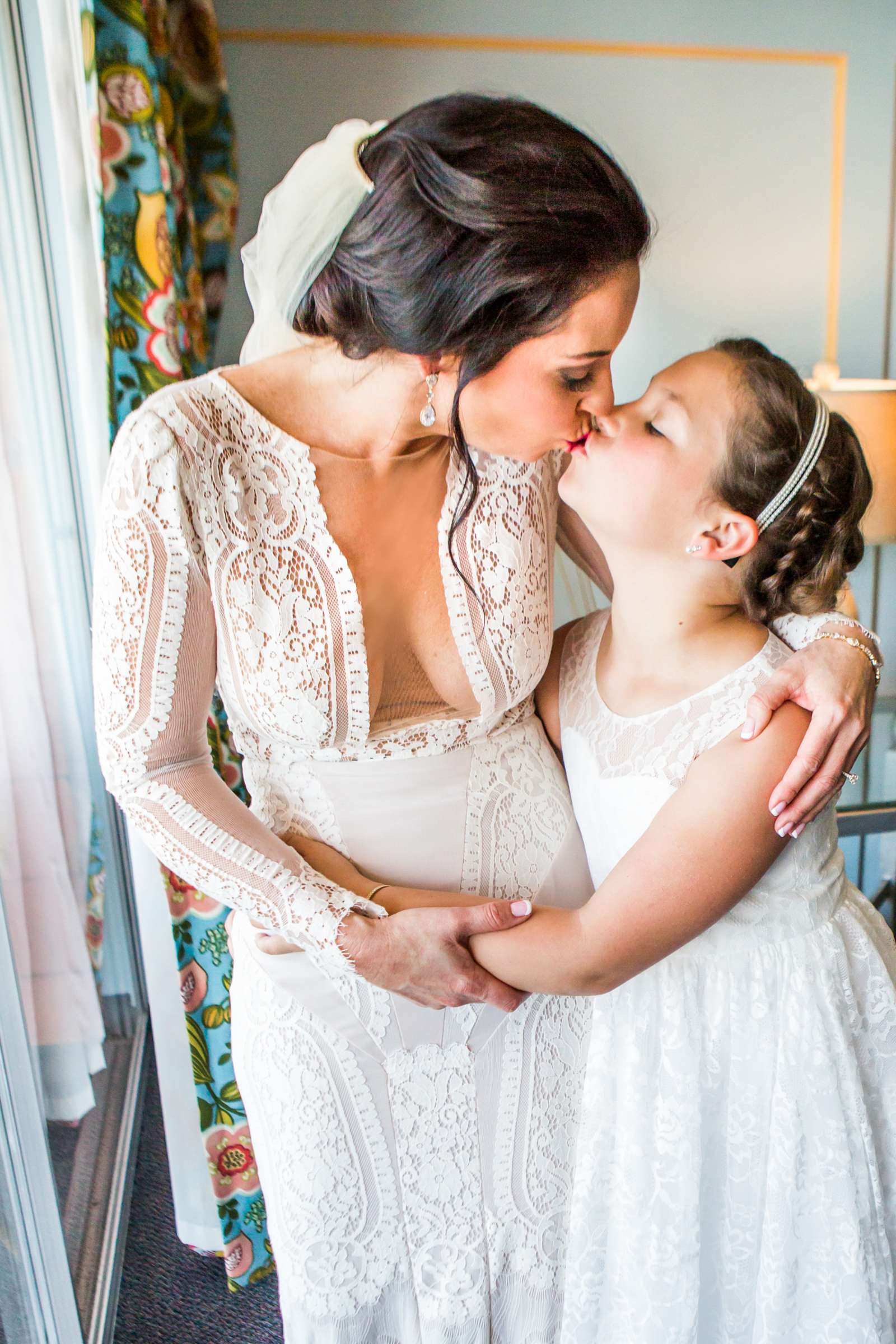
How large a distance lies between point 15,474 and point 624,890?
1.16 m

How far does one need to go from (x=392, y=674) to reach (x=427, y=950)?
11.6 inches

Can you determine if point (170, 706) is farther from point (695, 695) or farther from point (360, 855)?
point (695, 695)

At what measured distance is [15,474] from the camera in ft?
5.24

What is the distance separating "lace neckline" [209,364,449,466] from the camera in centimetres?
102

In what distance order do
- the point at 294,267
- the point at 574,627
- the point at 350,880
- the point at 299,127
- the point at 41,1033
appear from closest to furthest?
the point at 294,267
the point at 350,880
the point at 574,627
the point at 41,1033
the point at 299,127

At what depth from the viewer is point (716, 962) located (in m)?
1.13

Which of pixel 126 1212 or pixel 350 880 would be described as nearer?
pixel 350 880

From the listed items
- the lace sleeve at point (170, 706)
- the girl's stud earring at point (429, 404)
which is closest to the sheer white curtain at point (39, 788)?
the lace sleeve at point (170, 706)

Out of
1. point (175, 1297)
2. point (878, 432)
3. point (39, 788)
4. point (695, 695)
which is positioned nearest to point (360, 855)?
point (695, 695)

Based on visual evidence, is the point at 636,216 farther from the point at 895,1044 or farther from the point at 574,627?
the point at 895,1044

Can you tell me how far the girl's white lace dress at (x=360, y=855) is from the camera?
39.8 inches

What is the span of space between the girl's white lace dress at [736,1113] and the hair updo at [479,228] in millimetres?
453

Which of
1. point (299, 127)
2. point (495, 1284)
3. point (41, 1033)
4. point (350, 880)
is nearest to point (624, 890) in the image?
point (350, 880)

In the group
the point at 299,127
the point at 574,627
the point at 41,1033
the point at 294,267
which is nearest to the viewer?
the point at 294,267
